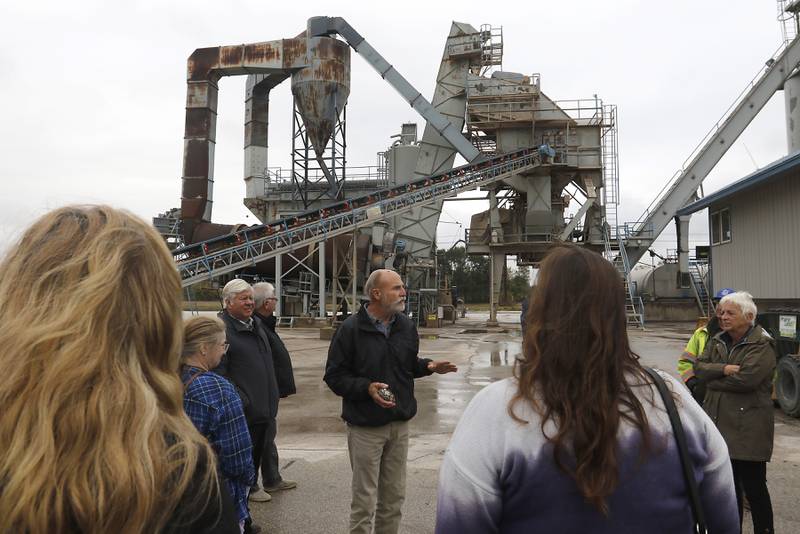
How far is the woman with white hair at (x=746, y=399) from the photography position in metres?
3.83

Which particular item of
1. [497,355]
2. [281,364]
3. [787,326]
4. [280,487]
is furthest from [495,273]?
[280,487]

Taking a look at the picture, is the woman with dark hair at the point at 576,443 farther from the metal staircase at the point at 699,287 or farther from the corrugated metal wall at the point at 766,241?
the metal staircase at the point at 699,287

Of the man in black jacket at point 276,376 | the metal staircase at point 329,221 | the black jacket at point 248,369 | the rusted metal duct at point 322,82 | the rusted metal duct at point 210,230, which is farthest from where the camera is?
the rusted metal duct at point 322,82

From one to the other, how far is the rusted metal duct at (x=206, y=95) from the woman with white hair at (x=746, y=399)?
2844cm

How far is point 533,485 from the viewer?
160cm

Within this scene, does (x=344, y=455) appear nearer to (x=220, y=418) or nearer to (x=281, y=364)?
(x=281, y=364)

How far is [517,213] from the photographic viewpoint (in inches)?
1220

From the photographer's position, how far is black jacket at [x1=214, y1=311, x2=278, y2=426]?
14.7 ft

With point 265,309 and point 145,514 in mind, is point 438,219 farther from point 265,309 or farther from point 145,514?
point 145,514

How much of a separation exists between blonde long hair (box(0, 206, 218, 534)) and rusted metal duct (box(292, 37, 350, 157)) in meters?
30.9

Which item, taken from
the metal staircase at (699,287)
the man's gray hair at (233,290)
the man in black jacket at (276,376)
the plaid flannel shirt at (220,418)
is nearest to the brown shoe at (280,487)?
the man in black jacket at (276,376)

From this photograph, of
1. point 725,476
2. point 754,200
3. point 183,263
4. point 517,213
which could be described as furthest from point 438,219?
point 725,476

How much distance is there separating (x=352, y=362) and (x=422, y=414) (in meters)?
4.80

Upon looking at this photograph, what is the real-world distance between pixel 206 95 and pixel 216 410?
3075 centimetres
